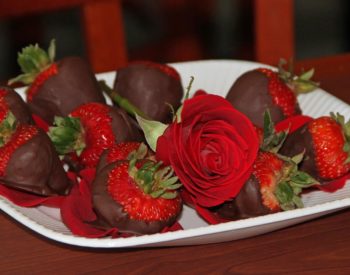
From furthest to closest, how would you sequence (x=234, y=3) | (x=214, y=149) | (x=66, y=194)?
1. (x=234, y=3)
2. (x=66, y=194)
3. (x=214, y=149)

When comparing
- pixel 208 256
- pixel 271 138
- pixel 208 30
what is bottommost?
pixel 208 30

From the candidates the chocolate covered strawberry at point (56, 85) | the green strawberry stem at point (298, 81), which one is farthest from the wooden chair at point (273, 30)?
the chocolate covered strawberry at point (56, 85)

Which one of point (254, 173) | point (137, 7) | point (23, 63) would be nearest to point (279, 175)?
point (254, 173)

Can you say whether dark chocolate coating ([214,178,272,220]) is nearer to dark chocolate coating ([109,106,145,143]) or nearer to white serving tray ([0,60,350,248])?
white serving tray ([0,60,350,248])

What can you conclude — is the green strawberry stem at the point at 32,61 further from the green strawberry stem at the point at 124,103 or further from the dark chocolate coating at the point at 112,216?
the dark chocolate coating at the point at 112,216

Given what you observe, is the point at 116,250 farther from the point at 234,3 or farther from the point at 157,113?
the point at 234,3

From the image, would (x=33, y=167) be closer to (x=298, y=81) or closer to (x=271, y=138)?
(x=271, y=138)

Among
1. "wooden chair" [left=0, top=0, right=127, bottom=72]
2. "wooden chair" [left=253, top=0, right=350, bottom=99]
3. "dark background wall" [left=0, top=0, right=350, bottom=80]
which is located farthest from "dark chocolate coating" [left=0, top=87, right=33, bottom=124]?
"dark background wall" [left=0, top=0, right=350, bottom=80]

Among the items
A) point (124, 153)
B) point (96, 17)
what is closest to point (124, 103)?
point (124, 153)
